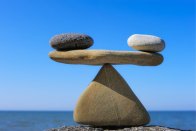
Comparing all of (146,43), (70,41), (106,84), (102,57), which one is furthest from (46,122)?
(102,57)

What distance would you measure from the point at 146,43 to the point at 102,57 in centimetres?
150

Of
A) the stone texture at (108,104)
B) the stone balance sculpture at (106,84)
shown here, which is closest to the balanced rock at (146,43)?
the stone balance sculpture at (106,84)

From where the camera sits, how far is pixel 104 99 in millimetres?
11070

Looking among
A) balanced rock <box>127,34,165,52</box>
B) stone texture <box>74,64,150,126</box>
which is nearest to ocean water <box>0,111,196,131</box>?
stone texture <box>74,64,150,126</box>

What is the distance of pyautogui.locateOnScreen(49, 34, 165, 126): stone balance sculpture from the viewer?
11.0 meters

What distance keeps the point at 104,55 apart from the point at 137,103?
5.73 ft

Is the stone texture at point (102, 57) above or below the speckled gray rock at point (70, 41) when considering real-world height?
below

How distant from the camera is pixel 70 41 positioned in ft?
37.4

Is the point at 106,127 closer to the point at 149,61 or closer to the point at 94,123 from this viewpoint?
the point at 94,123

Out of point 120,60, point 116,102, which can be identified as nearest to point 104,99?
point 116,102

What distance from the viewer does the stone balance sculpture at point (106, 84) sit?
11.0m

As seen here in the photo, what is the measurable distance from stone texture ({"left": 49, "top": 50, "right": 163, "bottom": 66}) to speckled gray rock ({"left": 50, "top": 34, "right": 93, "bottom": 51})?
8.2 inches

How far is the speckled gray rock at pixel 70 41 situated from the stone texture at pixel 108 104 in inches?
38.7

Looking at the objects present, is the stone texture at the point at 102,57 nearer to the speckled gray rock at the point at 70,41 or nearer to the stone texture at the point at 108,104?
the speckled gray rock at the point at 70,41
